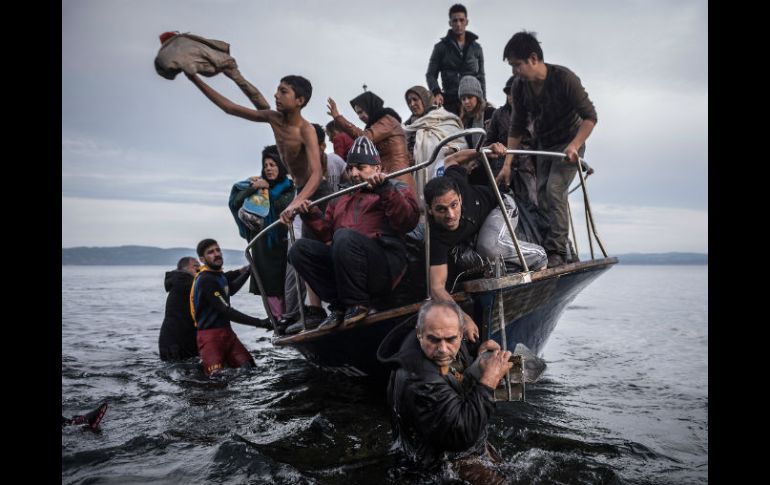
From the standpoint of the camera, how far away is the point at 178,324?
716 centimetres

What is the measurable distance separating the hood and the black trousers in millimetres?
3521

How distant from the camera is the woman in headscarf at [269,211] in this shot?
6.54 meters

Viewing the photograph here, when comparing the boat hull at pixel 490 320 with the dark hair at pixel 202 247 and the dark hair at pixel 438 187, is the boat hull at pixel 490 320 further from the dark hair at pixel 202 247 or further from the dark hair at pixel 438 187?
the dark hair at pixel 202 247

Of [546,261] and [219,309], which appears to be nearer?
Answer: [546,261]

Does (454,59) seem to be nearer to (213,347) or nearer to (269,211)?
(269,211)

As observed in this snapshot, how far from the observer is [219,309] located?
6133 mm

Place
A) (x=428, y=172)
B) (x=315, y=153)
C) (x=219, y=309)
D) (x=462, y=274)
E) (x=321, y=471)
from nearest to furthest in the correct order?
(x=321, y=471) < (x=462, y=274) < (x=315, y=153) < (x=428, y=172) < (x=219, y=309)

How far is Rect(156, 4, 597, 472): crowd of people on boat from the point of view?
9.25 ft

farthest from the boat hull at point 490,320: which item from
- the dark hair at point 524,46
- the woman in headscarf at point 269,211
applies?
the dark hair at point 524,46

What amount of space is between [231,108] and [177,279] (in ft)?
9.72

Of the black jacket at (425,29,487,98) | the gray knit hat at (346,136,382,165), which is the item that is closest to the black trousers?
the gray knit hat at (346,136,382,165)
